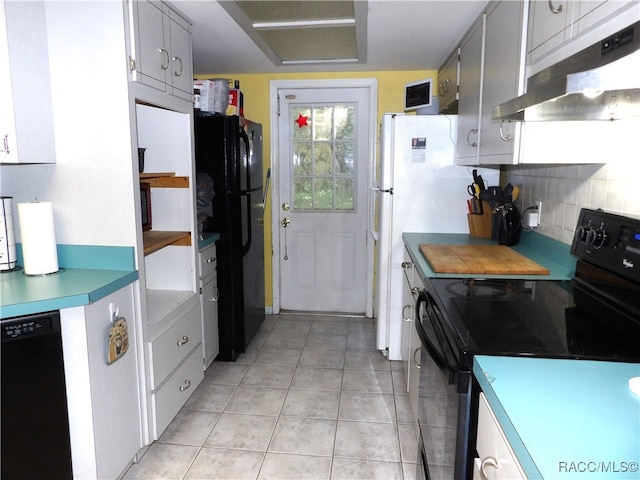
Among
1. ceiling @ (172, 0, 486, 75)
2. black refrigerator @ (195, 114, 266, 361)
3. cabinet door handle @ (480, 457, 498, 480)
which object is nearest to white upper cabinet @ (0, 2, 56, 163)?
ceiling @ (172, 0, 486, 75)

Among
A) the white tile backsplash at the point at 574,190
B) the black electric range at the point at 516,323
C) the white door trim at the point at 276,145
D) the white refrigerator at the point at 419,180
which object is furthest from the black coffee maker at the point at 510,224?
the white door trim at the point at 276,145

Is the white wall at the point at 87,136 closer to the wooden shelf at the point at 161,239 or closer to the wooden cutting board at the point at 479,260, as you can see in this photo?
the wooden shelf at the point at 161,239

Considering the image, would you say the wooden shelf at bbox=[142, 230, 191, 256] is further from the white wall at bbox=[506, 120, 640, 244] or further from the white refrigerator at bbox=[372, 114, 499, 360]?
the white wall at bbox=[506, 120, 640, 244]

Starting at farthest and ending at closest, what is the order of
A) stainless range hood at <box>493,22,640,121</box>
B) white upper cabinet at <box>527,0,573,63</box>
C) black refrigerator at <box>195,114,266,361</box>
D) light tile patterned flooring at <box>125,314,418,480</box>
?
black refrigerator at <box>195,114,266,361</box>, light tile patterned flooring at <box>125,314,418,480</box>, white upper cabinet at <box>527,0,573,63</box>, stainless range hood at <box>493,22,640,121</box>

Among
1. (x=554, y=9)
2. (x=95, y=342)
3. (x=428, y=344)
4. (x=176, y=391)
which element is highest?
(x=554, y=9)

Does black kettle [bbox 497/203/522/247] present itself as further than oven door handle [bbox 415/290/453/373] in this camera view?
Yes

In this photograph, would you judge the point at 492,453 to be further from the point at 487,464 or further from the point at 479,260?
the point at 479,260

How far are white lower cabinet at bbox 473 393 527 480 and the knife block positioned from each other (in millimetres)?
1769

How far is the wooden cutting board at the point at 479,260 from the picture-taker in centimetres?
181

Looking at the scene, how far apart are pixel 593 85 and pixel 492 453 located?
83cm

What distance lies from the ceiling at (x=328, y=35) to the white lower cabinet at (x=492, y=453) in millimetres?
1859

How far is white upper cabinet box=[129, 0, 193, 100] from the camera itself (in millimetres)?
1802

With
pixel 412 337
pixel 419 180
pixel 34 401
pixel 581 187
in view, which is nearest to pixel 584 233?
pixel 581 187

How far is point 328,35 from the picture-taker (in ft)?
8.65
